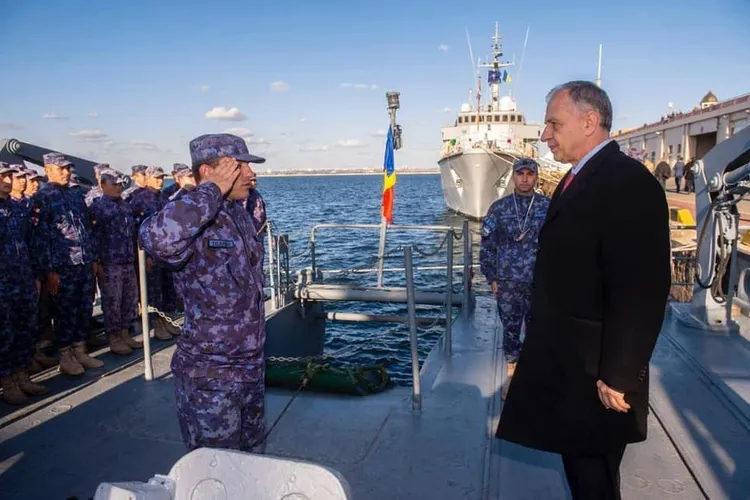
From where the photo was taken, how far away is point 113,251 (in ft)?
16.2

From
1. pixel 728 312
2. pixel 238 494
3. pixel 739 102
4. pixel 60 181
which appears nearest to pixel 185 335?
pixel 238 494

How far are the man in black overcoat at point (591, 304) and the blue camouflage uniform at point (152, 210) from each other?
4780 mm

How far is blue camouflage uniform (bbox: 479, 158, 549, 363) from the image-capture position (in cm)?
388

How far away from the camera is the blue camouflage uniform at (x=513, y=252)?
12.7 ft

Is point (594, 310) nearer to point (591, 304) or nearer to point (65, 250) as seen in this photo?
point (591, 304)

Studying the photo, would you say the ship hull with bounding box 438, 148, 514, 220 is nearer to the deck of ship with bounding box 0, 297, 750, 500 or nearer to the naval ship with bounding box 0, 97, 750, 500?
the naval ship with bounding box 0, 97, 750, 500

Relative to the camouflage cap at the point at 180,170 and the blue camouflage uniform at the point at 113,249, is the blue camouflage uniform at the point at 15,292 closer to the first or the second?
the blue camouflage uniform at the point at 113,249

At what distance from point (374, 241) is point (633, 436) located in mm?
21250

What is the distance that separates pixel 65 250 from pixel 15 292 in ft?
1.88

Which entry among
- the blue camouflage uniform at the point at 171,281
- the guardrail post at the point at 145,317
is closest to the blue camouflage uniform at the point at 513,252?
the guardrail post at the point at 145,317

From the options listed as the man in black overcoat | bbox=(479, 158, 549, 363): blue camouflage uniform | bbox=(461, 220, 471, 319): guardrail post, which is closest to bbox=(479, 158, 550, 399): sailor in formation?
bbox=(479, 158, 549, 363): blue camouflage uniform

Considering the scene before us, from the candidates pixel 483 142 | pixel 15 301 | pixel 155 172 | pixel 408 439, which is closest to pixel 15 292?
pixel 15 301

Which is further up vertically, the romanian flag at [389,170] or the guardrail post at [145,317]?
the romanian flag at [389,170]

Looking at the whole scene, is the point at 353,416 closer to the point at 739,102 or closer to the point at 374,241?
the point at 374,241
